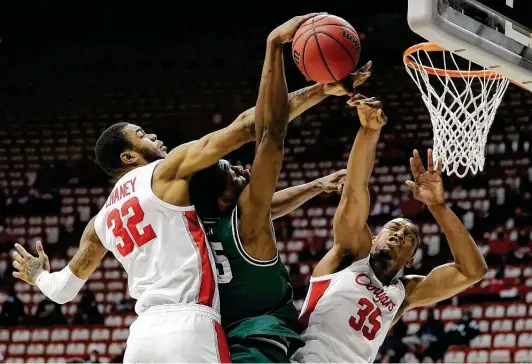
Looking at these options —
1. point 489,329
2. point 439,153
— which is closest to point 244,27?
point 489,329

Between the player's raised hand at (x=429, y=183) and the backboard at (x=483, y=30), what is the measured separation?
0.60 meters

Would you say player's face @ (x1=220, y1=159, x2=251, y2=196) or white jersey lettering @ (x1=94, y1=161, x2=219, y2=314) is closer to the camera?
white jersey lettering @ (x1=94, y1=161, x2=219, y2=314)

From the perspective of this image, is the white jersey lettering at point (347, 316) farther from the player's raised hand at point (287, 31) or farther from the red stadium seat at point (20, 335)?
the red stadium seat at point (20, 335)

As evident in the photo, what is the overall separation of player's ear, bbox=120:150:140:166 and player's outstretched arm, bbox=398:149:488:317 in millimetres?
1260

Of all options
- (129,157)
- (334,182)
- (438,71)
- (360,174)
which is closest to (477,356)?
(438,71)

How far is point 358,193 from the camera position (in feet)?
12.3

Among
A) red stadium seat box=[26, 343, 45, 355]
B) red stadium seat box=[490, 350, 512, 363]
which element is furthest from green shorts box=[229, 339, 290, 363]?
red stadium seat box=[26, 343, 45, 355]

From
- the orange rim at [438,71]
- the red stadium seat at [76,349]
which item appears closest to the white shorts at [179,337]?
the orange rim at [438,71]

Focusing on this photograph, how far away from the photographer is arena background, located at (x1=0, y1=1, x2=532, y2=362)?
8.29 meters

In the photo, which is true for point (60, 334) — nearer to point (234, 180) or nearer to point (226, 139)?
point (234, 180)

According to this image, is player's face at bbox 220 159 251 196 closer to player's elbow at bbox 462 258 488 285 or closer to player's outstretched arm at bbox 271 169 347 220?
player's outstretched arm at bbox 271 169 347 220

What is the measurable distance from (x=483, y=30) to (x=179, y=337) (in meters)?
1.67

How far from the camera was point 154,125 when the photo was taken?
10.4 m

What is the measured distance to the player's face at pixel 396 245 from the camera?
162 inches
